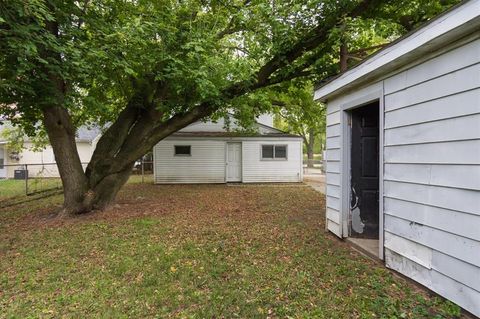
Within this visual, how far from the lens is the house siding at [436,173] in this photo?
8.42 ft

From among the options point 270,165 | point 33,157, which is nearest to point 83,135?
point 33,157

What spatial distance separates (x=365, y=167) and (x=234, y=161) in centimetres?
1011

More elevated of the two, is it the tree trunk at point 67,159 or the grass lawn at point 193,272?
the tree trunk at point 67,159

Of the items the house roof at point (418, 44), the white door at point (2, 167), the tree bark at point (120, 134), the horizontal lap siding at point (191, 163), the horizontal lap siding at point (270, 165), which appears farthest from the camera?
the white door at point (2, 167)

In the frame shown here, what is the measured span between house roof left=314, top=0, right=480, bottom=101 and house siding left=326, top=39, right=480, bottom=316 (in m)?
→ 0.11

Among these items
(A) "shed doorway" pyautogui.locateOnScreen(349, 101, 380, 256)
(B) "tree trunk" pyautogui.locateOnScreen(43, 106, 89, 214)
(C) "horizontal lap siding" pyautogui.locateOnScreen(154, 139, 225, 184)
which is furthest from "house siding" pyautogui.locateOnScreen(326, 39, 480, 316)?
(C) "horizontal lap siding" pyautogui.locateOnScreen(154, 139, 225, 184)

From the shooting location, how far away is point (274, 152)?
14586 mm

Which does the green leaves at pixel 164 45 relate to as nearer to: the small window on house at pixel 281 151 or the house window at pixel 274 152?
the house window at pixel 274 152

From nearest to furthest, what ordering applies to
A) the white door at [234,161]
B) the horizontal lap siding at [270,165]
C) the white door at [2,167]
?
the horizontal lap siding at [270,165] → the white door at [234,161] → the white door at [2,167]

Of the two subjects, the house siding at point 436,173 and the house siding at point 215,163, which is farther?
the house siding at point 215,163

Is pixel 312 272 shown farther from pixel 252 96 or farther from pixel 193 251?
pixel 252 96

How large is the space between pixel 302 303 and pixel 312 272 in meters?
0.78

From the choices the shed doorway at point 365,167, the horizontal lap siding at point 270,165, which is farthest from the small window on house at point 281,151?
the shed doorway at point 365,167

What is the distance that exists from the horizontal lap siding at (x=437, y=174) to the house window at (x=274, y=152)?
35.5 feet
